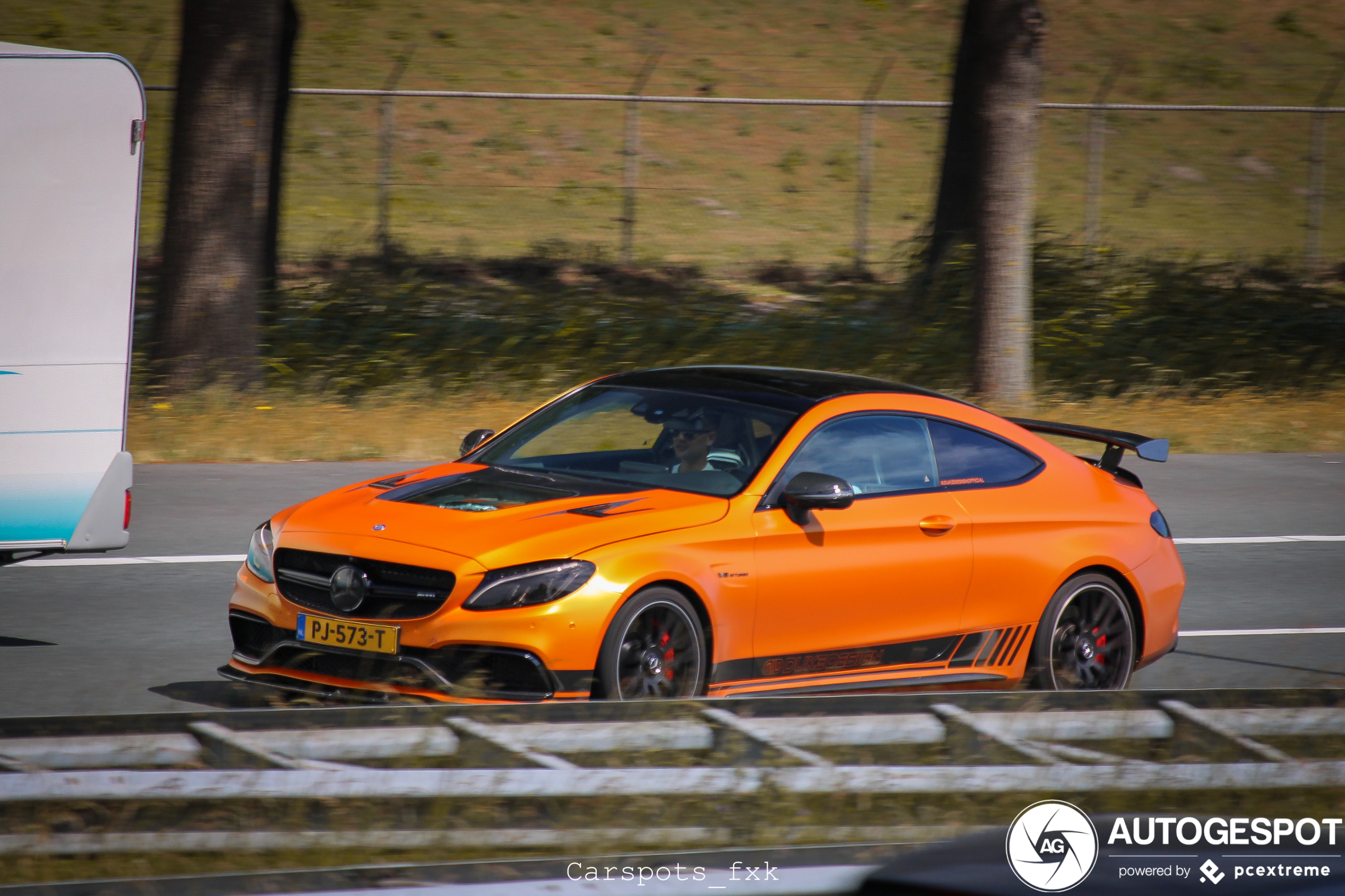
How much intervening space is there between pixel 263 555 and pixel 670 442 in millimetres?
1744

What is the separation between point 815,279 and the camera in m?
22.9

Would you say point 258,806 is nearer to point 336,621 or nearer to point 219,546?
point 336,621

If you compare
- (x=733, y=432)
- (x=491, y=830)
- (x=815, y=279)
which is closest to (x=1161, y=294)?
(x=815, y=279)

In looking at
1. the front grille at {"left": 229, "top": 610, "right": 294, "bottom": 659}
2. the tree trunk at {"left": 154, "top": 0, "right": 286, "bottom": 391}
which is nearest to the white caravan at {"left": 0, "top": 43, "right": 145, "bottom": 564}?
the front grille at {"left": 229, "top": 610, "right": 294, "bottom": 659}

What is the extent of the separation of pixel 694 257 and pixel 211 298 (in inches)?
373

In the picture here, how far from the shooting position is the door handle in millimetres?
6961

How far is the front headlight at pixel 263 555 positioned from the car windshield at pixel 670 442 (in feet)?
3.61

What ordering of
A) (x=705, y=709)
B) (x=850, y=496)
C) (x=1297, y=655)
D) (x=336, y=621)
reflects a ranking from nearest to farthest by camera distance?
1. (x=705, y=709)
2. (x=336, y=621)
3. (x=850, y=496)
4. (x=1297, y=655)

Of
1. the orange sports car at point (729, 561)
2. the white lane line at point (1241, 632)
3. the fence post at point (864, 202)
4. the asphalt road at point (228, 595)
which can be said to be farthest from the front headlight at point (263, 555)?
the fence post at point (864, 202)

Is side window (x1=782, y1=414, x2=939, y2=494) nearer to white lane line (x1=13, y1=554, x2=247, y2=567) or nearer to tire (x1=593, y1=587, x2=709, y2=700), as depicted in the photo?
tire (x1=593, y1=587, x2=709, y2=700)

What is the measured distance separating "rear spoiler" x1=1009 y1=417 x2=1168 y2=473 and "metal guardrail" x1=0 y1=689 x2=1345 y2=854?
2501mm

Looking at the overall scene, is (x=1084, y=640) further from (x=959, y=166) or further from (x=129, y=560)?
(x=959, y=166)

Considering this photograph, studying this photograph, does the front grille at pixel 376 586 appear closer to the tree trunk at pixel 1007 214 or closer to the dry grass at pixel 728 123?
the tree trunk at pixel 1007 214

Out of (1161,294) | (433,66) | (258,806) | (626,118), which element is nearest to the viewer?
(258,806)
